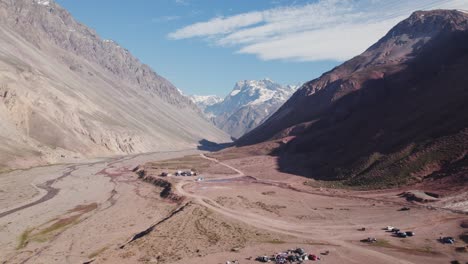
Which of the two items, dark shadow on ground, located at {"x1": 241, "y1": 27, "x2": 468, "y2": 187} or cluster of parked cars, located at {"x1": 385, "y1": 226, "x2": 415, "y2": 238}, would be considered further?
dark shadow on ground, located at {"x1": 241, "y1": 27, "x2": 468, "y2": 187}

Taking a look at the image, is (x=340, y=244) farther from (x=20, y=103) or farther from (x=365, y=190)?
(x=20, y=103)

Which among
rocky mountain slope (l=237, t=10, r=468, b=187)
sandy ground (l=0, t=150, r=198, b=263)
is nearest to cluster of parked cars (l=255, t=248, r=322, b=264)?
sandy ground (l=0, t=150, r=198, b=263)

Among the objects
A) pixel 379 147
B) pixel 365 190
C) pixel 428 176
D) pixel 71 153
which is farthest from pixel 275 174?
pixel 71 153

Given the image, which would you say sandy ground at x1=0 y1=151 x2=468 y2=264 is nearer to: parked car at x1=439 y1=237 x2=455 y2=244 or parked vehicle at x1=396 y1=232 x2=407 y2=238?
parked car at x1=439 y1=237 x2=455 y2=244

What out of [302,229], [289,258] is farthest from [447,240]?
[289,258]

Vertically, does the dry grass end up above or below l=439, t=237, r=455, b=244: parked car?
below

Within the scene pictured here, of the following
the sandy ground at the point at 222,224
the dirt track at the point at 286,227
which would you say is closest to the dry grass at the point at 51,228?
the sandy ground at the point at 222,224

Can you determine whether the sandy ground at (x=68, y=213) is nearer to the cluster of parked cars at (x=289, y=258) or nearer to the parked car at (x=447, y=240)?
the cluster of parked cars at (x=289, y=258)
